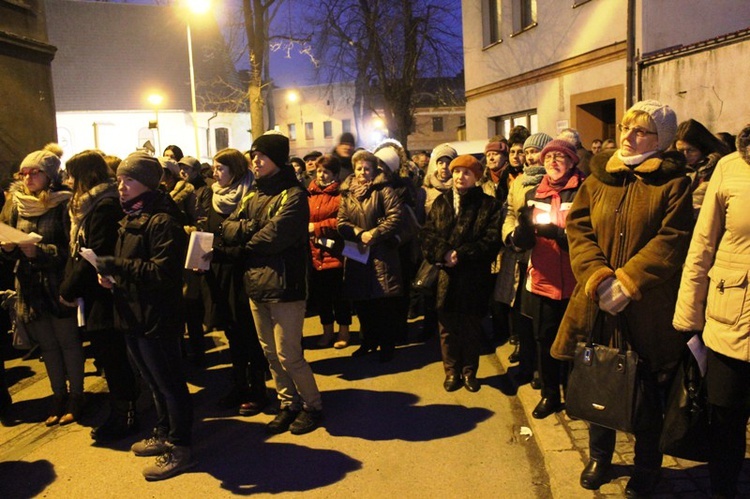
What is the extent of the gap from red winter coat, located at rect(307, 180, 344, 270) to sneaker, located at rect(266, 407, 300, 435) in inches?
76.1

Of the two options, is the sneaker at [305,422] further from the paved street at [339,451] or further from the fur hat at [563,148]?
the fur hat at [563,148]

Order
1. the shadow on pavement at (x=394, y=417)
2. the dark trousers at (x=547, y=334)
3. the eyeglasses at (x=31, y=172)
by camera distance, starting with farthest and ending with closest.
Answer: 1. the eyeglasses at (x=31, y=172)
2. the shadow on pavement at (x=394, y=417)
3. the dark trousers at (x=547, y=334)

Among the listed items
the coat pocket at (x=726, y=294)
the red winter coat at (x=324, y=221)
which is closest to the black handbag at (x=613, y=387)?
the coat pocket at (x=726, y=294)

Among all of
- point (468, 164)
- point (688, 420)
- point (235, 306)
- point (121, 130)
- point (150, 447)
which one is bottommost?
point (150, 447)

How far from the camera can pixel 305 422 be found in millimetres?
4648

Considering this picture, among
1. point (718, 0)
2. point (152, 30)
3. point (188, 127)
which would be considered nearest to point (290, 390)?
point (718, 0)

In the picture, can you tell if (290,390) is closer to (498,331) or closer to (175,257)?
(175,257)

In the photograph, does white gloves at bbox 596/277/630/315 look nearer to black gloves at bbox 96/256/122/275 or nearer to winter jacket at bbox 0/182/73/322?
black gloves at bbox 96/256/122/275

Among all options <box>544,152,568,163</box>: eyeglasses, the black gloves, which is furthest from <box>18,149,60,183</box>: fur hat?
<box>544,152,568,163</box>: eyeglasses

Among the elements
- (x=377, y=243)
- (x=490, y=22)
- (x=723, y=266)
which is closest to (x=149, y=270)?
(x=377, y=243)

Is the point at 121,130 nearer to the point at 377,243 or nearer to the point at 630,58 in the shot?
the point at 630,58

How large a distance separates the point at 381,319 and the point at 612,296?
330cm

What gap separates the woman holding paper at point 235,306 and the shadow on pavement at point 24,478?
1388mm

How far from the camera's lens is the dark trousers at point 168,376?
4.00m
